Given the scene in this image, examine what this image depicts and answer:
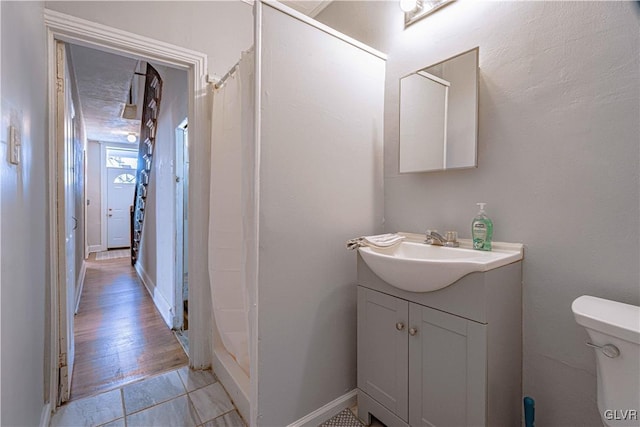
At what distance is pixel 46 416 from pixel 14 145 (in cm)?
137

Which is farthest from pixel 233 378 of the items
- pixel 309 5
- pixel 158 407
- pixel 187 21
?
pixel 309 5

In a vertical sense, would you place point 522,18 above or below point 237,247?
above

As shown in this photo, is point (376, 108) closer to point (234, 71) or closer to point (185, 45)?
point (234, 71)

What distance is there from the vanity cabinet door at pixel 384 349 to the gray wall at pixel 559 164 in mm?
503

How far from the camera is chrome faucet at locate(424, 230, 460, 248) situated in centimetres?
137

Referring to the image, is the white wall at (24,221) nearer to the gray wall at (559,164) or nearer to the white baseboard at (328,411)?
the white baseboard at (328,411)

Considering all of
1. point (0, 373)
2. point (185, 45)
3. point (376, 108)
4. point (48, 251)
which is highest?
point (185, 45)

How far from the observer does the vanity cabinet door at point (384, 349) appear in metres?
1.23

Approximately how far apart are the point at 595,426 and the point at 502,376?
13.7 inches

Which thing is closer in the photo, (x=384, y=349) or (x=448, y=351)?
(x=448, y=351)

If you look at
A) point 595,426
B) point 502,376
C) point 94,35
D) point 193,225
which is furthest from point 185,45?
point 595,426

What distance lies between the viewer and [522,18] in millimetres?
1190

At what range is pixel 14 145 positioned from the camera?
90 cm

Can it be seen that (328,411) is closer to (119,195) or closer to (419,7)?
(419,7)
